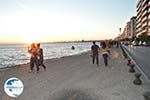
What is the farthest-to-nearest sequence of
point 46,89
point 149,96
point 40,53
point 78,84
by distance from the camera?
point 40,53 → point 78,84 → point 46,89 → point 149,96

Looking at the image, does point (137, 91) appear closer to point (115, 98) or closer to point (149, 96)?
point (115, 98)

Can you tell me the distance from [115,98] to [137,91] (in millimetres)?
1372

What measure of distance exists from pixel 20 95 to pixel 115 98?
10.8ft

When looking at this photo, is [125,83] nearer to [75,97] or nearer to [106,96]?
[106,96]

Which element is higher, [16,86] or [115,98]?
[16,86]

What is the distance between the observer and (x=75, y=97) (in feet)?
24.6

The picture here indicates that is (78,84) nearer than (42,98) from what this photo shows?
No

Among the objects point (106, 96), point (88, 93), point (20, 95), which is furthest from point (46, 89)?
point (106, 96)

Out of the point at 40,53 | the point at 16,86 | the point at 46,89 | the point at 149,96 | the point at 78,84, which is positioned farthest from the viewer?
the point at 40,53

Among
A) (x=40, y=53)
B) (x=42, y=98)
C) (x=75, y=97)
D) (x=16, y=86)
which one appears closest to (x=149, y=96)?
(x=75, y=97)

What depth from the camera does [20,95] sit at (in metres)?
8.12

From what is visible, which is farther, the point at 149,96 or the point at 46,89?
the point at 46,89

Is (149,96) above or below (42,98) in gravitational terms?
above

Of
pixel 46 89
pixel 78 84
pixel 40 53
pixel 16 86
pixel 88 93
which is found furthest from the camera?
pixel 40 53
